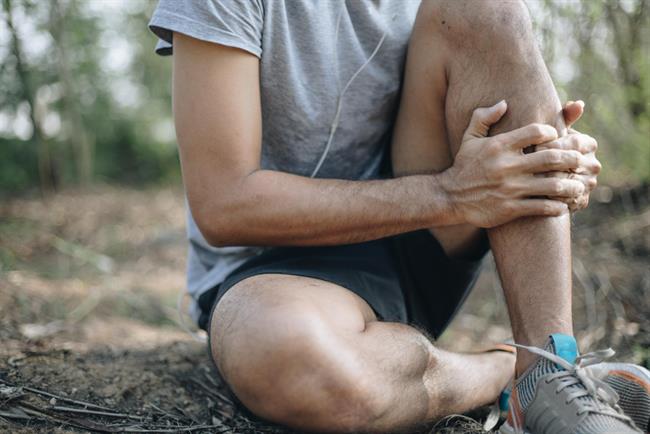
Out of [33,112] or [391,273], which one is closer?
[391,273]

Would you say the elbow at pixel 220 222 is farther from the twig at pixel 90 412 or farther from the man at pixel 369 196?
the twig at pixel 90 412

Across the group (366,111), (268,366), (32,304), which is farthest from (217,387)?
(32,304)

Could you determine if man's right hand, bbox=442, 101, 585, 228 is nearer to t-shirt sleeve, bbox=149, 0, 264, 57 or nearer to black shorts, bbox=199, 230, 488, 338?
black shorts, bbox=199, 230, 488, 338

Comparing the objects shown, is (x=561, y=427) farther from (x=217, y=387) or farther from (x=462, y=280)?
(x=217, y=387)

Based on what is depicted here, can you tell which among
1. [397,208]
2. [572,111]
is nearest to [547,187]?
[572,111]

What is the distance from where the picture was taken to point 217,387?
5.96 feet

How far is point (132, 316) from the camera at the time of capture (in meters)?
2.97

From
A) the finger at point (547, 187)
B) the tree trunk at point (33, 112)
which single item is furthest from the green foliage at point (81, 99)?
the finger at point (547, 187)

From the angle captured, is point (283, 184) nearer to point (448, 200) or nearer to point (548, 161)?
point (448, 200)

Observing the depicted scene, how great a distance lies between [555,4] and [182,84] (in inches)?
79.9

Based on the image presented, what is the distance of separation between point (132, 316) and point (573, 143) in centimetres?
218

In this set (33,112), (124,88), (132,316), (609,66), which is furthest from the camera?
(124,88)

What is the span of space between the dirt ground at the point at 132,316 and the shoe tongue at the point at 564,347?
287 millimetres

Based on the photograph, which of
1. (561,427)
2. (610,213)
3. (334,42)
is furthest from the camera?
(610,213)
